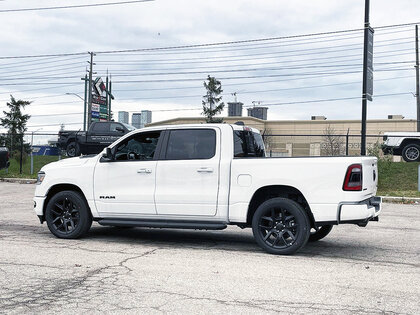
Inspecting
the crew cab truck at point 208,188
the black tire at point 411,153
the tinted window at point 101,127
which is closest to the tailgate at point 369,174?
the crew cab truck at point 208,188

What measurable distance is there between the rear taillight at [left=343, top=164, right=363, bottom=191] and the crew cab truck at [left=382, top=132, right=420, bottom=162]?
1623 cm

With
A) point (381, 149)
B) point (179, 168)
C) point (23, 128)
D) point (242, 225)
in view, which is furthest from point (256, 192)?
point (23, 128)

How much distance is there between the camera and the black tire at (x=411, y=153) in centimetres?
2222

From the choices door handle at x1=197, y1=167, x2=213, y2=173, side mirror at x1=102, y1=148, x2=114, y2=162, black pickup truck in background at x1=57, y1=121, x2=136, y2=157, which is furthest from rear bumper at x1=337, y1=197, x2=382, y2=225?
black pickup truck in background at x1=57, y1=121, x2=136, y2=157

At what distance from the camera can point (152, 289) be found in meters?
5.20

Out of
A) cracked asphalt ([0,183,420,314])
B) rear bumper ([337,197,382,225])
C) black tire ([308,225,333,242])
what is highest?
rear bumper ([337,197,382,225])

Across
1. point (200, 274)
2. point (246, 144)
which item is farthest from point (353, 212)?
point (200, 274)

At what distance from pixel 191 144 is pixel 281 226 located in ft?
6.09

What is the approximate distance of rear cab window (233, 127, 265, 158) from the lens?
775cm

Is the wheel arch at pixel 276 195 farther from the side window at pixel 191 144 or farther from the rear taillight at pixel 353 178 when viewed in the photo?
the side window at pixel 191 144

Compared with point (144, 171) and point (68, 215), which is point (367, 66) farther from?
point (68, 215)

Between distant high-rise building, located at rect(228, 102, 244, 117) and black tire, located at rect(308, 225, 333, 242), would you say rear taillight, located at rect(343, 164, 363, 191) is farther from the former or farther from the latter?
Result: distant high-rise building, located at rect(228, 102, 244, 117)

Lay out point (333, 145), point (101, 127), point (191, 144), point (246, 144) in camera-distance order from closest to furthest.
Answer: point (191, 144) < point (246, 144) < point (101, 127) < point (333, 145)

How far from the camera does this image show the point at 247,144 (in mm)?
8031
